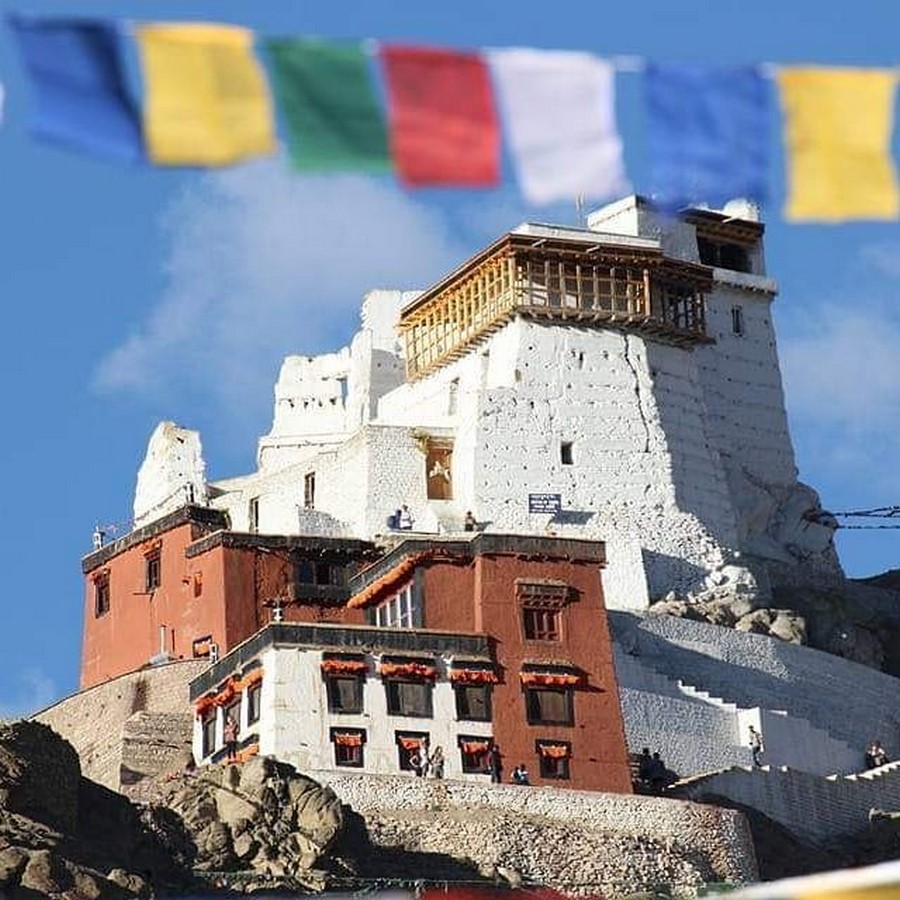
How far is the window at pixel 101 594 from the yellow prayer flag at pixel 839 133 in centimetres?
5130

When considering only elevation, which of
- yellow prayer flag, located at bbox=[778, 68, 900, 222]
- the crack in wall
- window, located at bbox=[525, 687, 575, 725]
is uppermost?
the crack in wall

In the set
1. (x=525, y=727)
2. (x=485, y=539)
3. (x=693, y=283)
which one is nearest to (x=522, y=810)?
(x=525, y=727)

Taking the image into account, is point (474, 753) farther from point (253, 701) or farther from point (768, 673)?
point (768, 673)

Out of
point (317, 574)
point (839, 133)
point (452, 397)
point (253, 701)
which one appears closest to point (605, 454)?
point (452, 397)

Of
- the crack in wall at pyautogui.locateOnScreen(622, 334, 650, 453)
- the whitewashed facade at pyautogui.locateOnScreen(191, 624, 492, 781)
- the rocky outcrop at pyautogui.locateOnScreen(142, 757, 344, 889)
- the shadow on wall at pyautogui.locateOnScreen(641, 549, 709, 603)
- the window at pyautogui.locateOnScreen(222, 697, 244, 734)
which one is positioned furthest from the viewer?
the crack in wall at pyautogui.locateOnScreen(622, 334, 650, 453)

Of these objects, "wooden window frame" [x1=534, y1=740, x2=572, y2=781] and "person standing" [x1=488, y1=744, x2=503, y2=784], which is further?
"wooden window frame" [x1=534, y1=740, x2=572, y2=781]

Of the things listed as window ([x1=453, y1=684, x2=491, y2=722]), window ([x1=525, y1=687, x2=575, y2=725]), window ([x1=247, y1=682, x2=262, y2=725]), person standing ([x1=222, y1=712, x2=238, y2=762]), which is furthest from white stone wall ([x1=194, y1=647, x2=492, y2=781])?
window ([x1=525, y1=687, x2=575, y2=725])

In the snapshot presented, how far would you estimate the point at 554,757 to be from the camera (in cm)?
6066

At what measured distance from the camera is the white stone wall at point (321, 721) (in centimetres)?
5891

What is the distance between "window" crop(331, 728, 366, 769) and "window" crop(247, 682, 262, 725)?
2037 millimetres

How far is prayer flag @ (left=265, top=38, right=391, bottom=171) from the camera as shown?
79.0 feet

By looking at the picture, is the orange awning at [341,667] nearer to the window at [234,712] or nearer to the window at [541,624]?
the window at [234,712]

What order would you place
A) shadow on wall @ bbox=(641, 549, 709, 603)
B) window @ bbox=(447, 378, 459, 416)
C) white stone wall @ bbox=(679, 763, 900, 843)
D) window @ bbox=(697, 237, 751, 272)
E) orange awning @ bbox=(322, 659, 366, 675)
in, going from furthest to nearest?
window @ bbox=(697, 237, 751, 272)
window @ bbox=(447, 378, 459, 416)
shadow on wall @ bbox=(641, 549, 709, 603)
white stone wall @ bbox=(679, 763, 900, 843)
orange awning @ bbox=(322, 659, 366, 675)

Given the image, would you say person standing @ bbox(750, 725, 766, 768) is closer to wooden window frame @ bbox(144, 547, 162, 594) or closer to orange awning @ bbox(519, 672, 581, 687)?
orange awning @ bbox(519, 672, 581, 687)
